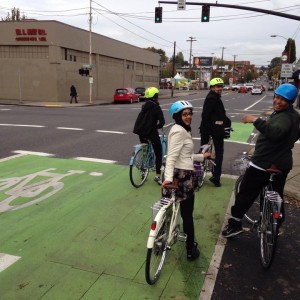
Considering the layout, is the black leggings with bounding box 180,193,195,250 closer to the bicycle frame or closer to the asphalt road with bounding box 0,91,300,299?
the bicycle frame

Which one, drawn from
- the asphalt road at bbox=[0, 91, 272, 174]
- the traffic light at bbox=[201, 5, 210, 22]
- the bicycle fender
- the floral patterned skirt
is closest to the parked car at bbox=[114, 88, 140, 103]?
the traffic light at bbox=[201, 5, 210, 22]

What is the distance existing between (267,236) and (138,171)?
3.30m

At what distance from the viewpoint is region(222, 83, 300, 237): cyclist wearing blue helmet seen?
12.0ft

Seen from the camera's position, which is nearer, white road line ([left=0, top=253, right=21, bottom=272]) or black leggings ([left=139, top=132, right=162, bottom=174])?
white road line ([left=0, top=253, right=21, bottom=272])

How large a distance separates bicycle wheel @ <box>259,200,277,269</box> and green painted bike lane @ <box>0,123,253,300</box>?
0.61 meters

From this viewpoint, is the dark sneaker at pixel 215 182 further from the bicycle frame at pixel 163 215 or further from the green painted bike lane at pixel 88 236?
the bicycle frame at pixel 163 215

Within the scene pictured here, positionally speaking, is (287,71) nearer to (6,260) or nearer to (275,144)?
(275,144)

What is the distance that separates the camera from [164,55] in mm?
166625

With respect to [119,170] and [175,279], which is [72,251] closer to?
[175,279]

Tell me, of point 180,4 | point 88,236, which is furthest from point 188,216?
point 180,4

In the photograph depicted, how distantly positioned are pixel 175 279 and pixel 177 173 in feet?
3.44

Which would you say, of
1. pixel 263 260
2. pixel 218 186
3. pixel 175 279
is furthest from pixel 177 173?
pixel 218 186

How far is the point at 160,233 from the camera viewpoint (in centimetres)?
341

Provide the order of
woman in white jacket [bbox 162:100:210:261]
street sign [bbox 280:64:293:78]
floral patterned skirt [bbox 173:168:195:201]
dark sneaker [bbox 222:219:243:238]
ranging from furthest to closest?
1. street sign [bbox 280:64:293:78]
2. dark sneaker [bbox 222:219:243:238]
3. floral patterned skirt [bbox 173:168:195:201]
4. woman in white jacket [bbox 162:100:210:261]
